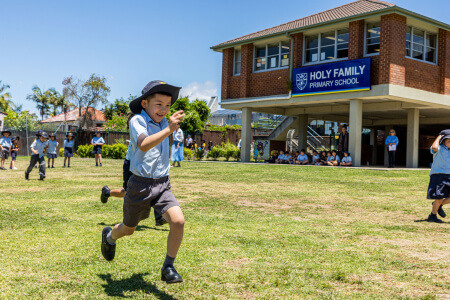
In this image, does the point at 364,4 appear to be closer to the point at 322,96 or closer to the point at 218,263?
the point at 322,96

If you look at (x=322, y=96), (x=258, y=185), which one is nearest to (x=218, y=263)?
(x=258, y=185)

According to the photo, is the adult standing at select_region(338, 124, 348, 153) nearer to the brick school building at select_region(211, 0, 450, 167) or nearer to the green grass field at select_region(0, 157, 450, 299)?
the brick school building at select_region(211, 0, 450, 167)

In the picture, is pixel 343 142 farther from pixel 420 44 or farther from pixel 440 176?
pixel 440 176

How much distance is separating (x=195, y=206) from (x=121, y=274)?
4.47 meters

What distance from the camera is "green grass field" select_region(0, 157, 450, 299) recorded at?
12.6ft

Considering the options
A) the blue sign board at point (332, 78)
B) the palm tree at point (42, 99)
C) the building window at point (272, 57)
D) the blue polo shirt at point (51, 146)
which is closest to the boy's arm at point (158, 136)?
the blue polo shirt at point (51, 146)

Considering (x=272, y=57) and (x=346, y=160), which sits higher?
(x=272, y=57)

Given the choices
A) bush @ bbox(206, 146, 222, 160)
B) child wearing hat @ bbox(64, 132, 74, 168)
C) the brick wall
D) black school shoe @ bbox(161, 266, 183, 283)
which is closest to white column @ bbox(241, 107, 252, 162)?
the brick wall

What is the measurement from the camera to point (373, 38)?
21.3 m

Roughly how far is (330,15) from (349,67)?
4028 millimetres

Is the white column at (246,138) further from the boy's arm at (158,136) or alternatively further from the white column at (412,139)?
the boy's arm at (158,136)

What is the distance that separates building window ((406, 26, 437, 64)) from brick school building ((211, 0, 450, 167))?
49mm

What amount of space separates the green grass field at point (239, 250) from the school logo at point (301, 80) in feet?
46.8

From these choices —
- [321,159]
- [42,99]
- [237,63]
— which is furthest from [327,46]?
[42,99]
